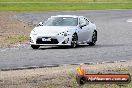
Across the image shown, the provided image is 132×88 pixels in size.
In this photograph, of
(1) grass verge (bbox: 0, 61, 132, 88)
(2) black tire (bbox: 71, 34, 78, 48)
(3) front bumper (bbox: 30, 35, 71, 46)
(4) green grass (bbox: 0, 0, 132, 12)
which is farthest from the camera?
(4) green grass (bbox: 0, 0, 132, 12)

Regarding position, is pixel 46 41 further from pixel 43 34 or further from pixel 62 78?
pixel 62 78

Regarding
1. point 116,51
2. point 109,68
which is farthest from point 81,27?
point 109,68

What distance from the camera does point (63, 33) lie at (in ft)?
74.5

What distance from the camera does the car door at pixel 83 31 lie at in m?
24.0

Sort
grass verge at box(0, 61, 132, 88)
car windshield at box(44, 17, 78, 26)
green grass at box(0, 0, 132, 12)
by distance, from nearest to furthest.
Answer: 1. grass verge at box(0, 61, 132, 88)
2. car windshield at box(44, 17, 78, 26)
3. green grass at box(0, 0, 132, 12)

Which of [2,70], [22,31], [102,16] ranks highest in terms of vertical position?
[2,70]

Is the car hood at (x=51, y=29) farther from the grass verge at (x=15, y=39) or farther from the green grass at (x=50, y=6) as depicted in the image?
the green grass at (x=50, y=6)

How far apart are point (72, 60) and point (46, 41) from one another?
5.06 meters

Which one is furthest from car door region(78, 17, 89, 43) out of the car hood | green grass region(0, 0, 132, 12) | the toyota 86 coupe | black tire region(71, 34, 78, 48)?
green grass region(0, 0, 132, 12)

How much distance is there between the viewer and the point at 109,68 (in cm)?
1485

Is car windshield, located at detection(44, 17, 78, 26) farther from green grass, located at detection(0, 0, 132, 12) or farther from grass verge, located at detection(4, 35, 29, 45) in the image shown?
green grass, located at detection(0, 0, 132, 12)

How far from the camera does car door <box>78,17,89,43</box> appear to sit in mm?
23969

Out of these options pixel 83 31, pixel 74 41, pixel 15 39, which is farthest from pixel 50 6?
pixel 74 41

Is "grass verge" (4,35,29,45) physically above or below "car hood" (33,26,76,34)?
below
